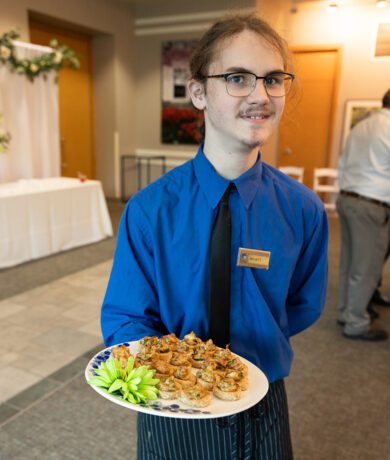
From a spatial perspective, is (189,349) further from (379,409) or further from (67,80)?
(67,80)

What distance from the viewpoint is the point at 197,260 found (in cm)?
98

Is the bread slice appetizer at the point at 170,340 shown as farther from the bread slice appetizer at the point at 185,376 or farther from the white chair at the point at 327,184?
the white chair at the point at 327,184

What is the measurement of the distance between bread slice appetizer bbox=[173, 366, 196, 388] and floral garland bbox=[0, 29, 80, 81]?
200 inches

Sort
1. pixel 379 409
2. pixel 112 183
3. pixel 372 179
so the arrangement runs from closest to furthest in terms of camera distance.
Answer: pixel 379 409, pixel 372 179, pixel 112 183

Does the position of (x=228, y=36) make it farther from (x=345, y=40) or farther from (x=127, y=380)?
(x=345, y=40)

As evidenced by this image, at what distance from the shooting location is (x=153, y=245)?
3.24ft

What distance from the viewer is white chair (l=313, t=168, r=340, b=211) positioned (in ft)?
21.4

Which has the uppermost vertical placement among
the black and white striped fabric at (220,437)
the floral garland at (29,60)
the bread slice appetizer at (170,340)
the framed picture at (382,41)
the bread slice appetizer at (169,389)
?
the framed picture at (382,41)

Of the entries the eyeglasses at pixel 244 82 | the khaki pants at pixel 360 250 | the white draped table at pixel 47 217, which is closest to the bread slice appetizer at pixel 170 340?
the eyeglasses at pixel 244 82

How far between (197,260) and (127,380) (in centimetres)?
30

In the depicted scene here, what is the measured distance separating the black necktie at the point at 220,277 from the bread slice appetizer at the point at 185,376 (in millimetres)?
103

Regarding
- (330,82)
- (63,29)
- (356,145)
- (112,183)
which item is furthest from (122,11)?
(356,145)

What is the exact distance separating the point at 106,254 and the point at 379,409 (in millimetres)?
3416

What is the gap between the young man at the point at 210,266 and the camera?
0.97m
